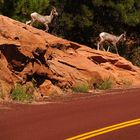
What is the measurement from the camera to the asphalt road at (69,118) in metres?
13.3

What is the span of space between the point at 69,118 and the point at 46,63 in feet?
24.9

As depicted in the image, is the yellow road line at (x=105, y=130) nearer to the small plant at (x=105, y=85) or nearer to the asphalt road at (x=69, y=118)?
the asphalt road at (x=69, y=118)

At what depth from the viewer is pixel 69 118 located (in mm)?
15758

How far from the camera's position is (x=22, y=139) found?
41.3 ft

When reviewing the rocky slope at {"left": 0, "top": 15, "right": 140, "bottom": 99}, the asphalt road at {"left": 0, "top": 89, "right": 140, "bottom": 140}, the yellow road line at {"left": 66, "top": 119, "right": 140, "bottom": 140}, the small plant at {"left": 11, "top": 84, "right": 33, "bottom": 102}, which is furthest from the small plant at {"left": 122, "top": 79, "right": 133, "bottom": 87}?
the yellow road line at {"left": 66, "top": 119, "right": 140, "bottom": 140}

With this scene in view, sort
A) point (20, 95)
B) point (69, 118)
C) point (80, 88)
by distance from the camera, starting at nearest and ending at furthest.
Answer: point (69, 118), point (20, 95), point (80, 88)

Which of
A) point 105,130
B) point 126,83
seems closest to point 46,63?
point 126,83

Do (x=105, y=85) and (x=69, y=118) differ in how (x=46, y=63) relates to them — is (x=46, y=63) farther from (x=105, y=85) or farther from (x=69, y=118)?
(x=69, y=118)

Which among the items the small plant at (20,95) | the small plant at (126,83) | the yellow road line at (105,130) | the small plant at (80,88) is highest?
the yellow road line at (105,130)

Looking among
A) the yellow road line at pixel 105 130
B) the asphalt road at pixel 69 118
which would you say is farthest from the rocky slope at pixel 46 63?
the yellow road line at pixel 105 130

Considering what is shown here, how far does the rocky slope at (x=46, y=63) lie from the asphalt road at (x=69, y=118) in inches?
81.1

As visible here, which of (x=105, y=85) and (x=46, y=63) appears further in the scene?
(x=105, y=85)

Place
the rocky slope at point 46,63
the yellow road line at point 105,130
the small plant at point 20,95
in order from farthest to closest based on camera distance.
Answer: the rocky slope at point 46,63, the small plant at point 20,95, the yellow road line at point 105,130

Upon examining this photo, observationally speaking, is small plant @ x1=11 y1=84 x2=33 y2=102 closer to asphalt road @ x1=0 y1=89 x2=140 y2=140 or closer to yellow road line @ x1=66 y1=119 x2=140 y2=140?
asphalt road @ x1=0 y1=89 x2=140 y2=140
